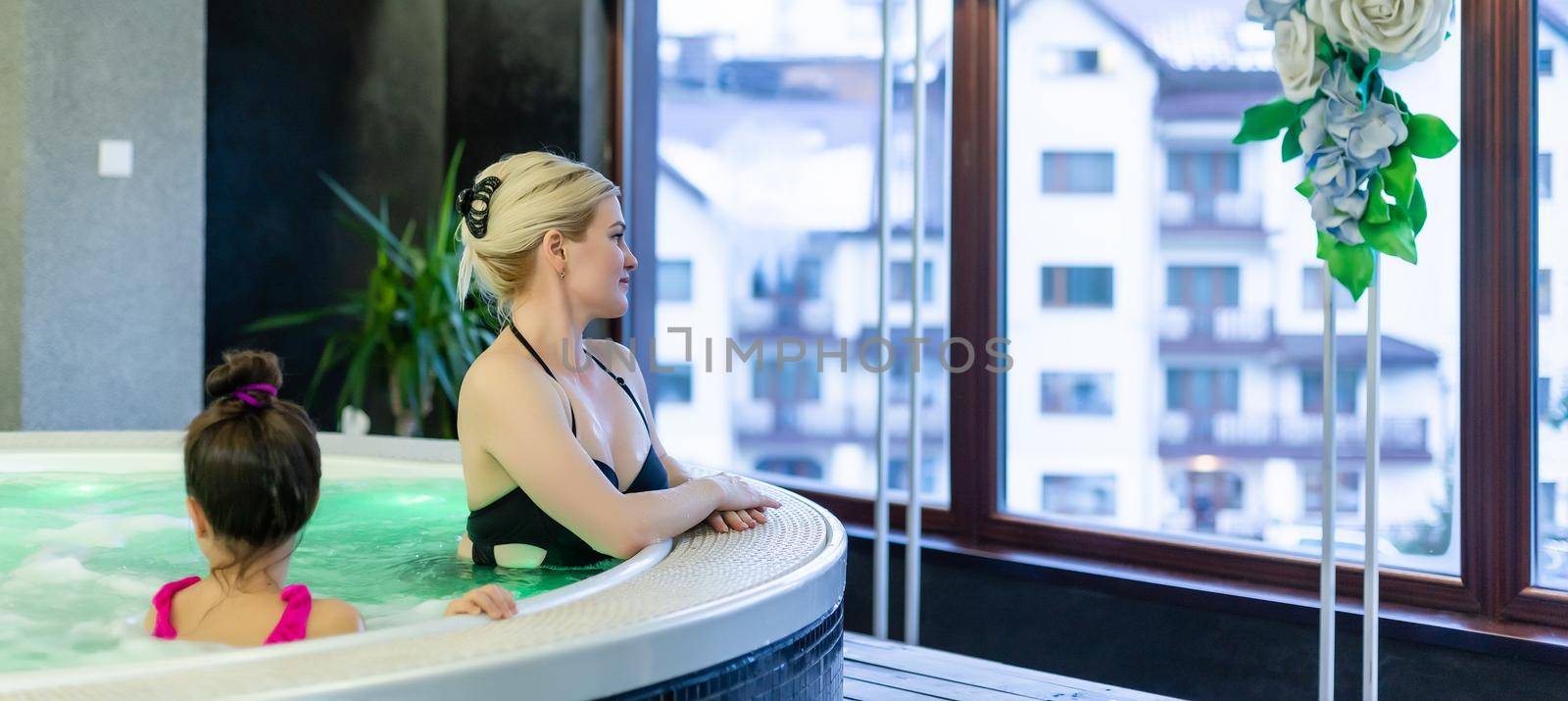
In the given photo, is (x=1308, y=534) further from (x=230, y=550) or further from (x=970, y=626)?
(x=230, y=550)

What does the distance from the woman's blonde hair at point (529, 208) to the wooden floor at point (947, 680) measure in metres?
1.17

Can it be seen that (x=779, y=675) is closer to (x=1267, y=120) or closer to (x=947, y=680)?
(x=947, y=680)

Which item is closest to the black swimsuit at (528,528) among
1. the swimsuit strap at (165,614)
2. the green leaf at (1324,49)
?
the swimsuit strap at (165,614)

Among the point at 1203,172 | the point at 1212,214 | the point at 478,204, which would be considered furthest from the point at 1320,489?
the point at 478,204

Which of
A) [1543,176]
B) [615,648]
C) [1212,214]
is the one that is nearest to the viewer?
[615,648]

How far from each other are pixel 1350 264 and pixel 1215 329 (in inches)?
32.3

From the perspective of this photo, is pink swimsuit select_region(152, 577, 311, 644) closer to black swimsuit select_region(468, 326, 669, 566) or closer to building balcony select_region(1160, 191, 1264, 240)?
black swimsuit select_region(468, 326, 669, 566)

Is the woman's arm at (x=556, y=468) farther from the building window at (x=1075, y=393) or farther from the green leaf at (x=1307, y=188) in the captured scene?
the building window at (x=1075, y=393)

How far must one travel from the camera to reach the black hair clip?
2.05m

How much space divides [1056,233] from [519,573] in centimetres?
187

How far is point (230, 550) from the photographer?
1487mm

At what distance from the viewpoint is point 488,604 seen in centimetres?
143

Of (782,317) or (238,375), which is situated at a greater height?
(782,317)

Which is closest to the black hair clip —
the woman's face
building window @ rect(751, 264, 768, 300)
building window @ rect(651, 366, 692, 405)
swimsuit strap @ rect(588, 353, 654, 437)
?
the woman's face
